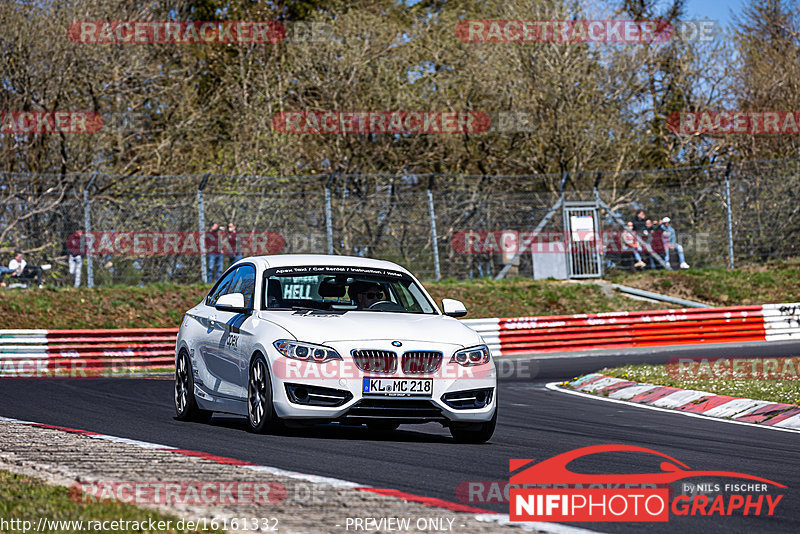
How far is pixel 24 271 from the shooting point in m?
24.9

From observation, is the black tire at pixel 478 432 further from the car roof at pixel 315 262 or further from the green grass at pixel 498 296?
the green grass at pixel 498 296

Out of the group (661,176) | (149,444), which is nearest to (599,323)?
(661,176)

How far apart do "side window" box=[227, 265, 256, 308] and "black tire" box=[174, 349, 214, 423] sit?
2.65ft

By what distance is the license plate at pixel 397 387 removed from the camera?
893cm

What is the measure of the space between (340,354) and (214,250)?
1707 cm

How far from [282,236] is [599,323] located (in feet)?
24.2

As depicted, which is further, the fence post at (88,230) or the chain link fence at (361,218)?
the chain link fence at (361,218)

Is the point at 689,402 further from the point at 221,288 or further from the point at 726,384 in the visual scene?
the point at 221,288

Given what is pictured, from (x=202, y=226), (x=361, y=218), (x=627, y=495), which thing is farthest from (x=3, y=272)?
(x=627, y=495)

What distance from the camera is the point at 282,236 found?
2631 centimetres

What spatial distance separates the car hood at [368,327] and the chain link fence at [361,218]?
16.2 m
